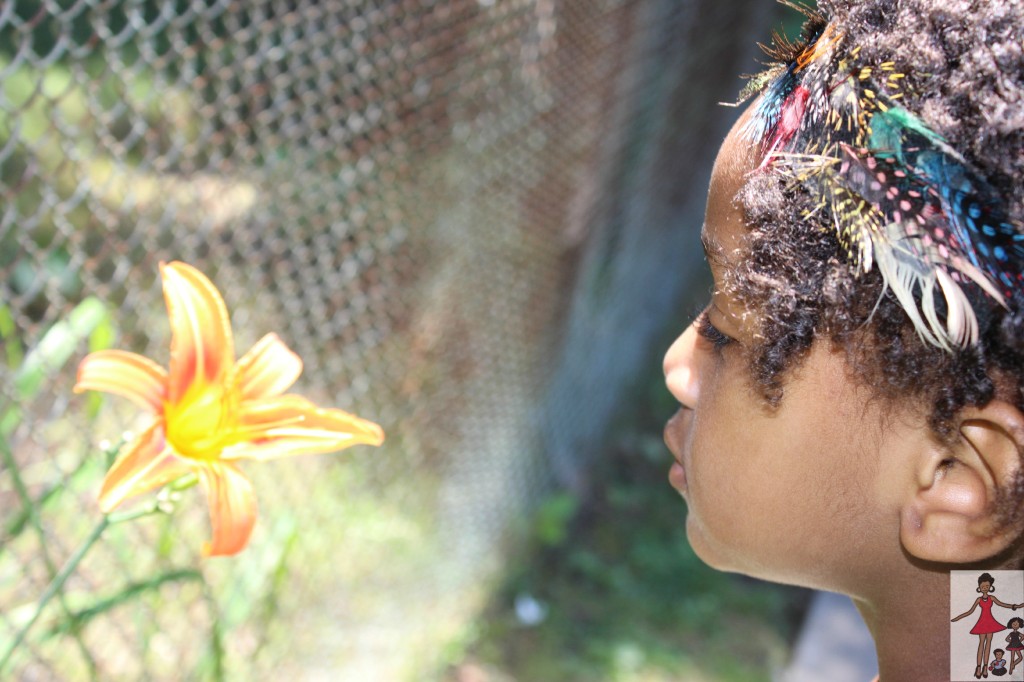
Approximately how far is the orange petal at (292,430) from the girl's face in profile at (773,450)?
0.46 m

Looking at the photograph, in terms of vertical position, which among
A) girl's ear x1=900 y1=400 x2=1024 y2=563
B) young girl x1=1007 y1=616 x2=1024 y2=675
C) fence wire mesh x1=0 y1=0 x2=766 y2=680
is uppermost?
girl's ear x1=900 y1=400 x2=1024 y2=563

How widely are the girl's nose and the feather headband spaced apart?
324mm

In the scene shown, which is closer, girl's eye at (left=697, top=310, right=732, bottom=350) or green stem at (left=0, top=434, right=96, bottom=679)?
girl's eye at (left=697, top=310, right=732, bottom=350)

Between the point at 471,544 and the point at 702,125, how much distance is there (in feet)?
9.10

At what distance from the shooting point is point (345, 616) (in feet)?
9.39

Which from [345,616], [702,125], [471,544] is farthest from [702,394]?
[702,125]

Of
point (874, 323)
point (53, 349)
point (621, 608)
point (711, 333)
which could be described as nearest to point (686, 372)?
point (711, 333)

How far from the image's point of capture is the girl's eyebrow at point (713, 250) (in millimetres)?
1310

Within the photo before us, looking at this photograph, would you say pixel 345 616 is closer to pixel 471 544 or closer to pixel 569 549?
pixel 471 544

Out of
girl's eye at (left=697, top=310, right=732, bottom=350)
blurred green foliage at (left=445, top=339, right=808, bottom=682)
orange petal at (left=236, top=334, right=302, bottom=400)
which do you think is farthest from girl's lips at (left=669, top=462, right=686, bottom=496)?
blurred green foliage at (left=445, top=339, right=808, bottom=682)

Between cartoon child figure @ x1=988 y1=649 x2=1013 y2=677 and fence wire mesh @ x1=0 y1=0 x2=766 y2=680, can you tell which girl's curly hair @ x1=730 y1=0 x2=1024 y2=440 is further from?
fence wire mesh @ x1=0 y1=0 x2=766 y2=680

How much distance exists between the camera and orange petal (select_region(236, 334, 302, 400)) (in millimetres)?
1412

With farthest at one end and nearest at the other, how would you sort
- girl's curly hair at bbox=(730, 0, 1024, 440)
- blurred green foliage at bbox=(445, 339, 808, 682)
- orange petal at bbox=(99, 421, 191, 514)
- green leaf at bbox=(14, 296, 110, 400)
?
blurred green foliage at bbox=(445, 339, 808, 682) < green leaf at bbox=(14, 296, 110, 400) < orange petal at bbox=(99, 421, 191, 514) < girl's curly hair at bbox=(730, 0, 1024, 440)

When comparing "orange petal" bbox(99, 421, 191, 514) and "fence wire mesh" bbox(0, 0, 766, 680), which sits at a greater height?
"orange petal" bbox(99, 421, 191, 514)
